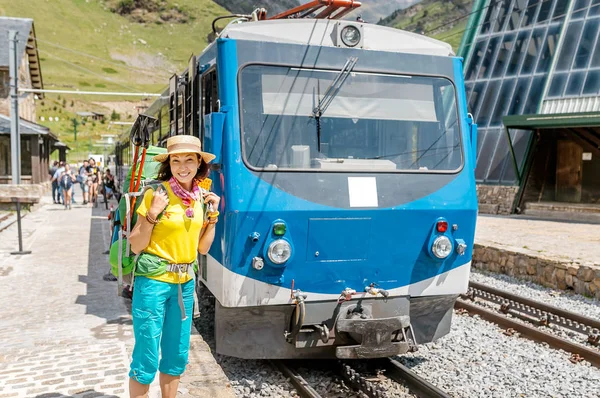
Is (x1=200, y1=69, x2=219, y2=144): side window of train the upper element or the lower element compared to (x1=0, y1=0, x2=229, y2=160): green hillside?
lower

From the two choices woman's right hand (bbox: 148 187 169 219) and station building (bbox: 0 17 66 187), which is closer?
woman's right hand (bbox: 148 187 169 219)

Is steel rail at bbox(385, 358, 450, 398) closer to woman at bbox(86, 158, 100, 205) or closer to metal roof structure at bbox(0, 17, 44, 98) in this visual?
woman at bbox(86, 158, 100, 205)

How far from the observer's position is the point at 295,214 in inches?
202

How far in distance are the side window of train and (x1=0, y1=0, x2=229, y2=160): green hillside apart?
102367 millimetres

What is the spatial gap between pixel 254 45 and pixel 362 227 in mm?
1879

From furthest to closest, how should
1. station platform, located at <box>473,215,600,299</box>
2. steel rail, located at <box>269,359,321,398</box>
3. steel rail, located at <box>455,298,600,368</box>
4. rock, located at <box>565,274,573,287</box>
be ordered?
rock, located at <box>565,274,573,287</box>, station platform, located at <box>473,215,600,299</box>, steel rail, located at <box>455,298,600,368</box>, steel rail, located at <box>269,359,321,398</box>

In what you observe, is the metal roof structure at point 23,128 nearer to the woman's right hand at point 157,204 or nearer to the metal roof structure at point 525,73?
the metal roof structure at point 525,73

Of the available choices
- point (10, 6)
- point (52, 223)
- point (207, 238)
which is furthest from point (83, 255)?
point (10, 6)

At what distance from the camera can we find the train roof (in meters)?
5.32

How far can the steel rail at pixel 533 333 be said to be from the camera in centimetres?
648

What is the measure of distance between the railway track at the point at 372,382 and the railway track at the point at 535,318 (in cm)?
215

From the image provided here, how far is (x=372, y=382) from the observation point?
5.58m

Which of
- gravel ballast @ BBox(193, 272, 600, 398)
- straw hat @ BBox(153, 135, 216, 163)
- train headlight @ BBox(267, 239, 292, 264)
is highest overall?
straw hat @ BBox(153, 135, 216, 163)

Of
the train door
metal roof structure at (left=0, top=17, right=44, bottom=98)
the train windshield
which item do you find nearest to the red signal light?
the train windshield
